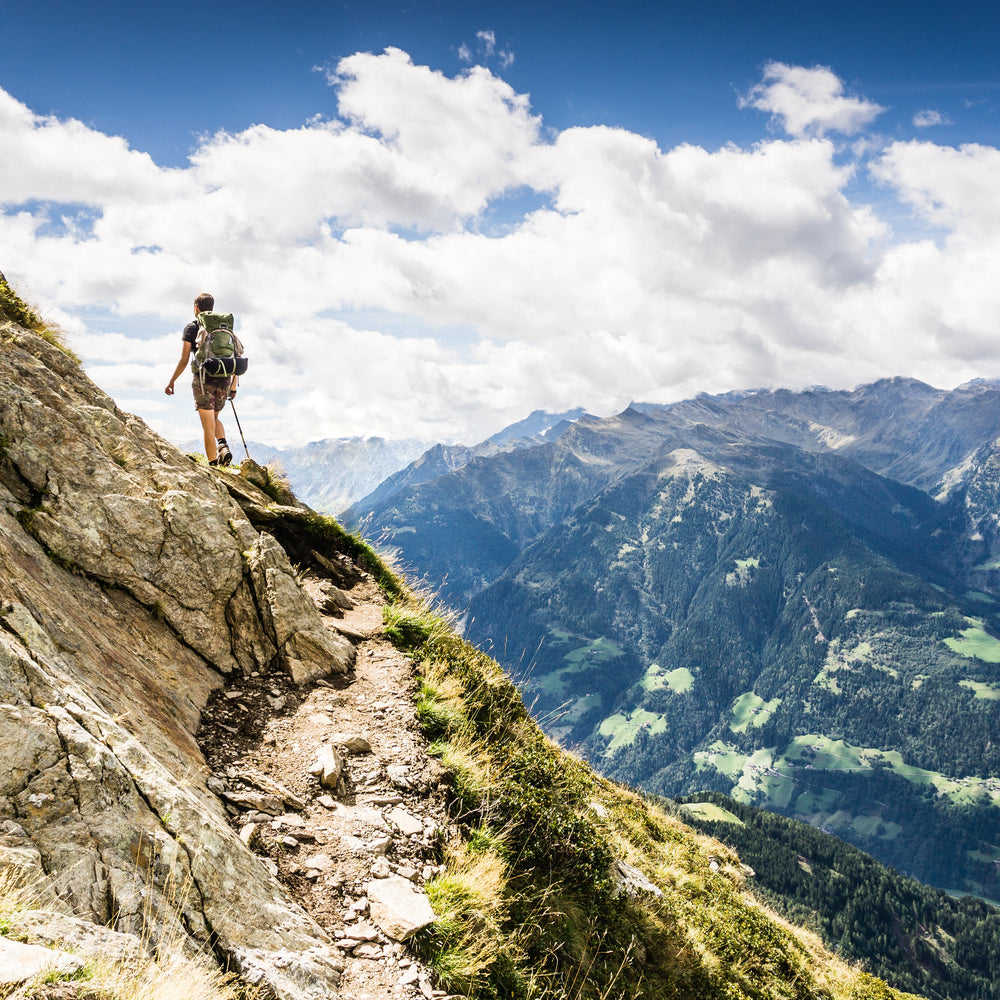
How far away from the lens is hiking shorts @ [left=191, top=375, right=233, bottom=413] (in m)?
15.1

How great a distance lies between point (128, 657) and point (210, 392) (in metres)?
9.93

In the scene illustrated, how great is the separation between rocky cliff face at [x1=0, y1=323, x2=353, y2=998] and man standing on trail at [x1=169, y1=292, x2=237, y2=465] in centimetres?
284

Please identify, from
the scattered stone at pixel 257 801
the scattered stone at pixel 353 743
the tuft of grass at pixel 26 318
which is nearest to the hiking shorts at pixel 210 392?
the tuft of grass at pixel 26 318

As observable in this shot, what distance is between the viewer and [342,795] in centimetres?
743

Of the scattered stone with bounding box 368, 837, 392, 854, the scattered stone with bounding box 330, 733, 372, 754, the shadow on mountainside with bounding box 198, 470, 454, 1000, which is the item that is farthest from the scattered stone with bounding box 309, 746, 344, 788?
the scattered stone with bounding box 368, 837, 392, 854

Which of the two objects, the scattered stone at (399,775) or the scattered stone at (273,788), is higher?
the scattered stone at (399,775)

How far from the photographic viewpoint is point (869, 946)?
144750 mm

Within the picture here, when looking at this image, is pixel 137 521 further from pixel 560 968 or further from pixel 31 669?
pixel 560 968

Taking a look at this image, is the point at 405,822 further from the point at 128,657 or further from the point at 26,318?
the point at 26,318

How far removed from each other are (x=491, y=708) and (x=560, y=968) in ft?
15.7

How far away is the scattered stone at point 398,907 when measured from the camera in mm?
5552

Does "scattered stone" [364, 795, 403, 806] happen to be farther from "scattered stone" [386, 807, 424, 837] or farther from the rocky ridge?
"scattered stone" [386, 807, 424, 837]

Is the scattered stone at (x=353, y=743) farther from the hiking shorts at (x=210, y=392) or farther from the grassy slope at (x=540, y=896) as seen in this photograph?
the hiking shorts at (x=210, y=392)

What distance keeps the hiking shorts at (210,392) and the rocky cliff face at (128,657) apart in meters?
3.10
